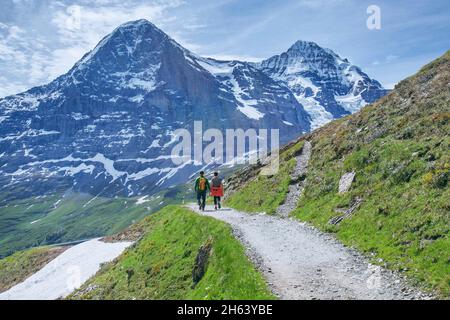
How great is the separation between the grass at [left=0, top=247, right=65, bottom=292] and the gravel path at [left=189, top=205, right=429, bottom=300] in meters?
39.9

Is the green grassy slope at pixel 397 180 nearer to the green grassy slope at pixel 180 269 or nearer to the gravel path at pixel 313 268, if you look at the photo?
the gravel path at pixel 313 268

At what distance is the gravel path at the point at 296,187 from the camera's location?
35.2m

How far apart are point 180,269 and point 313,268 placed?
415 inches

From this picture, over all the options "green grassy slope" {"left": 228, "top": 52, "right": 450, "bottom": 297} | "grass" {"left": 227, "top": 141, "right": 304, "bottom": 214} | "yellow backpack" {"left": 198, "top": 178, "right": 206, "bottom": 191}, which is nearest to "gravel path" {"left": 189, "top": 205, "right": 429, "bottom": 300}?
"green grassy slope" {"left": 228, "top": 52, "right": 450, "bottom": 297}

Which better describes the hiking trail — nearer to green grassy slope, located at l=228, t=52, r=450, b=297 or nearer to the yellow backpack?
green grassy slope, located at l=228, t=52, r=450, b=297

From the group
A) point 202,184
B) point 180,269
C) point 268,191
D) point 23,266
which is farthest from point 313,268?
point 23,266

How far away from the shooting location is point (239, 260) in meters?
21.0

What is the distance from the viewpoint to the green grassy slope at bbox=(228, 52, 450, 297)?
18438 mm

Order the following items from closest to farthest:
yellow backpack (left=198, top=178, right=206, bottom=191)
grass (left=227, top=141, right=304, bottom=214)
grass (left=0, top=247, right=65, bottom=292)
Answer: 1. grass (left=227, top=141, right=304, bottom=214)
2. yellow backpack (left=198, top=178, right=206, bottom=191)
3. grass (left=0, top=247, right=65, bottom=292)

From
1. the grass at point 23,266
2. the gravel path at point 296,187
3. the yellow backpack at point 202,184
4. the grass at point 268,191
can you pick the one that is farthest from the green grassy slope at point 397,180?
the grass at point 23,266

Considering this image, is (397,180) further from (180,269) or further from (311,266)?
(180,269)
